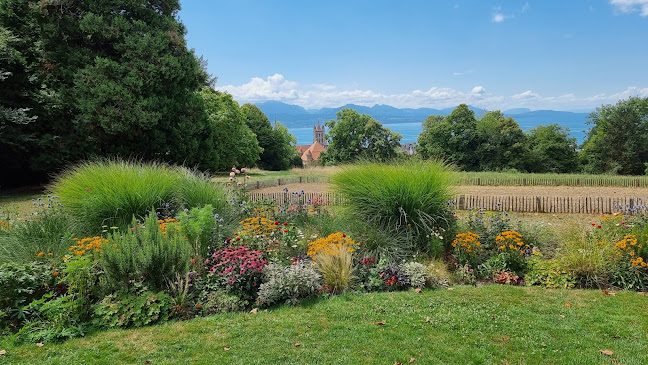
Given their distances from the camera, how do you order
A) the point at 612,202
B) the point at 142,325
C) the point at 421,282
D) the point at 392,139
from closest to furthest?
the point at 142,325, the point at 421,282, the point at 612,202, the point at 392,139

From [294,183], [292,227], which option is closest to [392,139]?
[294,183]

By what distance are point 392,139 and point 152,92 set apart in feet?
112

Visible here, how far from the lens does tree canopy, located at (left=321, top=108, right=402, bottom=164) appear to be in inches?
1734

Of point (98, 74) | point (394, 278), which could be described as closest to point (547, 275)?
point (394, 278)

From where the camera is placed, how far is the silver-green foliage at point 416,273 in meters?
4.58

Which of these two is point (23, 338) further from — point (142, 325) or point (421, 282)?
point (421, 282)

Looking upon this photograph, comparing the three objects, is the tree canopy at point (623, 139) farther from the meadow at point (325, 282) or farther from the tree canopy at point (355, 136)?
the meadow at point (325, 282)

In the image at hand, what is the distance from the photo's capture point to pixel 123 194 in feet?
18.8

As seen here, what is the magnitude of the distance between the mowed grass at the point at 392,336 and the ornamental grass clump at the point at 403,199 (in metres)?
1.56

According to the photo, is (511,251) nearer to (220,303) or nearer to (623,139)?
(220,303)

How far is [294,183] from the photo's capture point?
19.1 metres

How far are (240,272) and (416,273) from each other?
87.3 inches

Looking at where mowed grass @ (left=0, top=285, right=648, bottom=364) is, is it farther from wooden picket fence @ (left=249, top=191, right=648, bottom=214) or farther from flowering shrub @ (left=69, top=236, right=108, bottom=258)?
wooden picket fence @ (left=249, top=191, right=648, bottom=214)

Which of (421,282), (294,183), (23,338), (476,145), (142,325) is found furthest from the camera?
(476,145)
